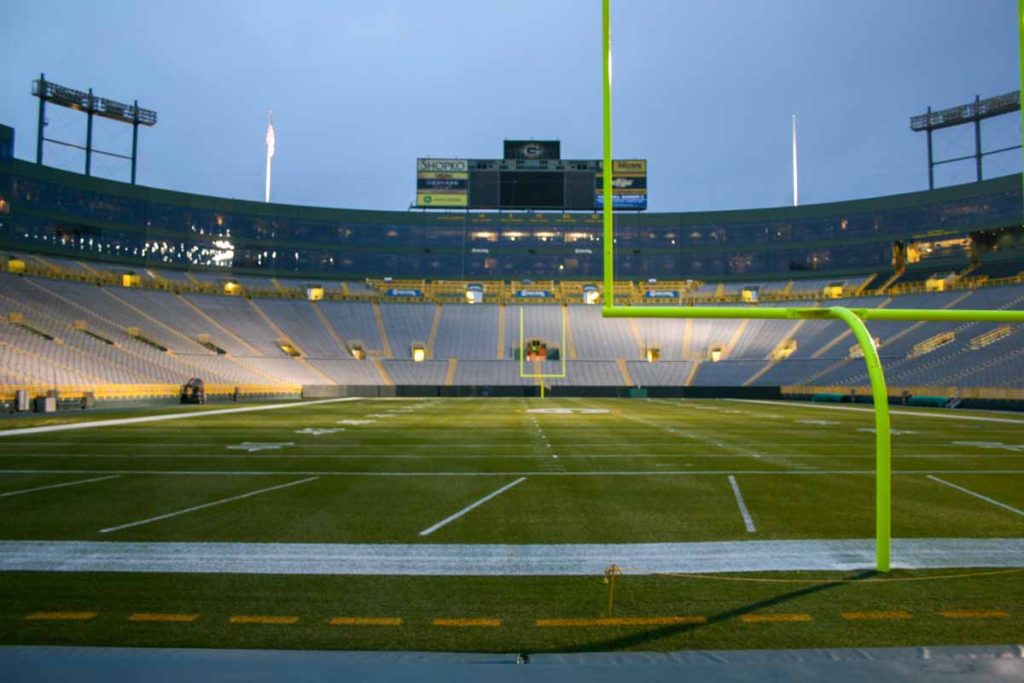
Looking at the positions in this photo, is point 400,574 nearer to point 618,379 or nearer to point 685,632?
point 685,632

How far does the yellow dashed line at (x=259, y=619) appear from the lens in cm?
471

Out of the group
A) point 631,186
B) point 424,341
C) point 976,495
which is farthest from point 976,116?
point 976,495

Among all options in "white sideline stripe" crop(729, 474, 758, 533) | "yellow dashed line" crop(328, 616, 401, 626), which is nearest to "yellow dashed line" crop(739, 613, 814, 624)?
"yellow dashed line" crop(328, 616, 401, 626)

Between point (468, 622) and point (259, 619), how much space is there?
4.59 ft

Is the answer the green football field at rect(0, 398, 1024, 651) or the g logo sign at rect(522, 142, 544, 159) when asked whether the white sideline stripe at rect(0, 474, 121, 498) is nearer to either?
the green football field at rect(0, 398, 1024, 651)

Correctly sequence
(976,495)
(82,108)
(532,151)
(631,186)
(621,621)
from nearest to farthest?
(621,621)
(976,495)
(82,108)
(532,151)
(631,186)

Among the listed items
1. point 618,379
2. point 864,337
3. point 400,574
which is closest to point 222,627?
point 400,574

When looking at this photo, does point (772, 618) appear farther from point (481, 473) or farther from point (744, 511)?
point (481, 473)

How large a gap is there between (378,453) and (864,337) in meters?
10.8

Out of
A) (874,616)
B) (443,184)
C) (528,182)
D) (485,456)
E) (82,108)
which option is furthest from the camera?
(443,184)

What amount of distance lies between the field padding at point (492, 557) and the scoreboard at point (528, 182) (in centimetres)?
5637

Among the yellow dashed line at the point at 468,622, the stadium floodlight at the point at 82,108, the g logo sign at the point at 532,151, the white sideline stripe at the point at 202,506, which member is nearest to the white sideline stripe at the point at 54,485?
the white sideline stripe at the point at 202,506

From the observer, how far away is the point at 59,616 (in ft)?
15.7

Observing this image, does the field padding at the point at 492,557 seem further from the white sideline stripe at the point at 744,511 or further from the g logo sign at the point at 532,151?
the g logo sign at the point at 532,151
